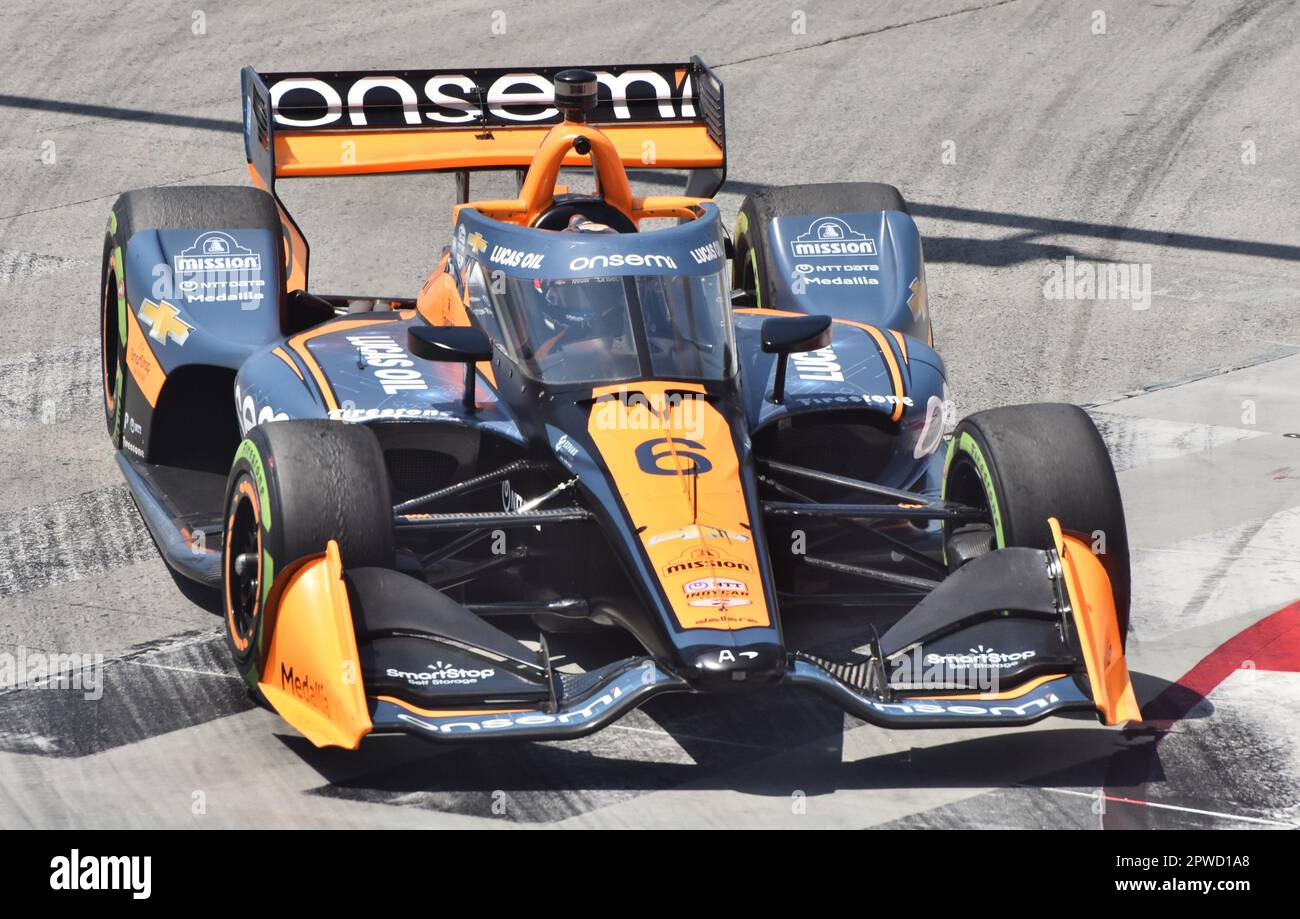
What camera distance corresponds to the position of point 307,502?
6.46 metres

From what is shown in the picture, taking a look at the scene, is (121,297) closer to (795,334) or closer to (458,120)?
(458,120)

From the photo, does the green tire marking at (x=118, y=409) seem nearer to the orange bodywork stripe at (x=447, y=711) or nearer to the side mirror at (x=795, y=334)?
the side mirror at (x=795, y=334)

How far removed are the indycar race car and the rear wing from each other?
0.02m

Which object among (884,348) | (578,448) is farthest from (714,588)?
(884,348)

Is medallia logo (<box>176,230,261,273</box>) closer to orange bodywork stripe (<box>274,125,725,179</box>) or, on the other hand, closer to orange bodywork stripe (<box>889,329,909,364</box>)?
orange bodywork stripe (<box>274,125,725,179</box>)

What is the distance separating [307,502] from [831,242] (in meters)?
3.85

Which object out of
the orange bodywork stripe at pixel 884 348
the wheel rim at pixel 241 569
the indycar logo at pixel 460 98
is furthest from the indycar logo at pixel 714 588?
the indycar logo at pixel 460 98

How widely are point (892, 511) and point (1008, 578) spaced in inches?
24.9

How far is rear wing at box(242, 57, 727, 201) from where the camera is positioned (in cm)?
935

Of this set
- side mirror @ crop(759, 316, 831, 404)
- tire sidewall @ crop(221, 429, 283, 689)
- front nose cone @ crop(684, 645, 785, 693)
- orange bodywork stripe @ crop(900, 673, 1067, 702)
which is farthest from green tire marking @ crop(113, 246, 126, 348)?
orange bodywork stripe @ crop(900, 673, 1067, 702)

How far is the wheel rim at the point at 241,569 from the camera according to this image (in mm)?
6848

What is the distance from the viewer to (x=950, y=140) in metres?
15.0

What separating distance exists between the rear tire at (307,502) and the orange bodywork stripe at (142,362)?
2.14 metres
